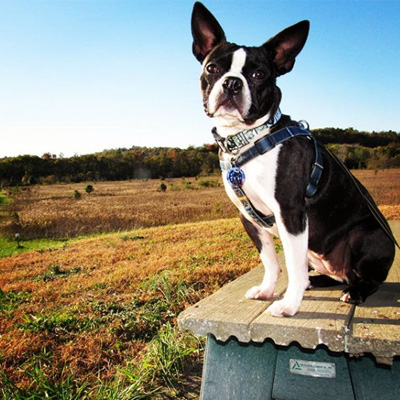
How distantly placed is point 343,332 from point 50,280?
5.30 m

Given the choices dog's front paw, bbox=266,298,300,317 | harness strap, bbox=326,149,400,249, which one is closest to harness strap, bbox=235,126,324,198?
harness strap, bbox=326,149,400,249

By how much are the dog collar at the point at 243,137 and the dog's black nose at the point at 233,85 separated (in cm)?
24

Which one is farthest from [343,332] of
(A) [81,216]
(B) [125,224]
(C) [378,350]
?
(A) [81,216]

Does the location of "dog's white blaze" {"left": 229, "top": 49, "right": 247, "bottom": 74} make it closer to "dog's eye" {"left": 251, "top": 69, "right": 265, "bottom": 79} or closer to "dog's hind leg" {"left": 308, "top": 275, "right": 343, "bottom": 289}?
"dog's eye" {"left": 251, "top": 69, "right": 265, "bottom": 79}

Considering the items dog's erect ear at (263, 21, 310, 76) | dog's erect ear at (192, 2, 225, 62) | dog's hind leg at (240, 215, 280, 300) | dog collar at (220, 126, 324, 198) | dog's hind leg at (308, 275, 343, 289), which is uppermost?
dog's erect ear at (192, 2, 225, 62)

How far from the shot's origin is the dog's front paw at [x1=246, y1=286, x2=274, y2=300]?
2.41 m

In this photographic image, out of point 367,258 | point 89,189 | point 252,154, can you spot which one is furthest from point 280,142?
point 89,189

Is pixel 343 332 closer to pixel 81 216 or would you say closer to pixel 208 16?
pixel 208 16

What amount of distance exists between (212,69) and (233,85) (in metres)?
0.21

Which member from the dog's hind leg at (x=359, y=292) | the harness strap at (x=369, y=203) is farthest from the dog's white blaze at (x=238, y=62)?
the dog's hind leg at (x=359, y=292)

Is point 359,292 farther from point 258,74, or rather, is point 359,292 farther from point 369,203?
point 258,74

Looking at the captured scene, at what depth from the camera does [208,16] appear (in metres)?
2.23

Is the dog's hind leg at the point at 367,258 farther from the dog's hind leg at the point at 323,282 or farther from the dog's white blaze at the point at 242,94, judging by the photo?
the dog's white blaze at the point at 242,94

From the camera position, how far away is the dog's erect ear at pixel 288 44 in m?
2.16
